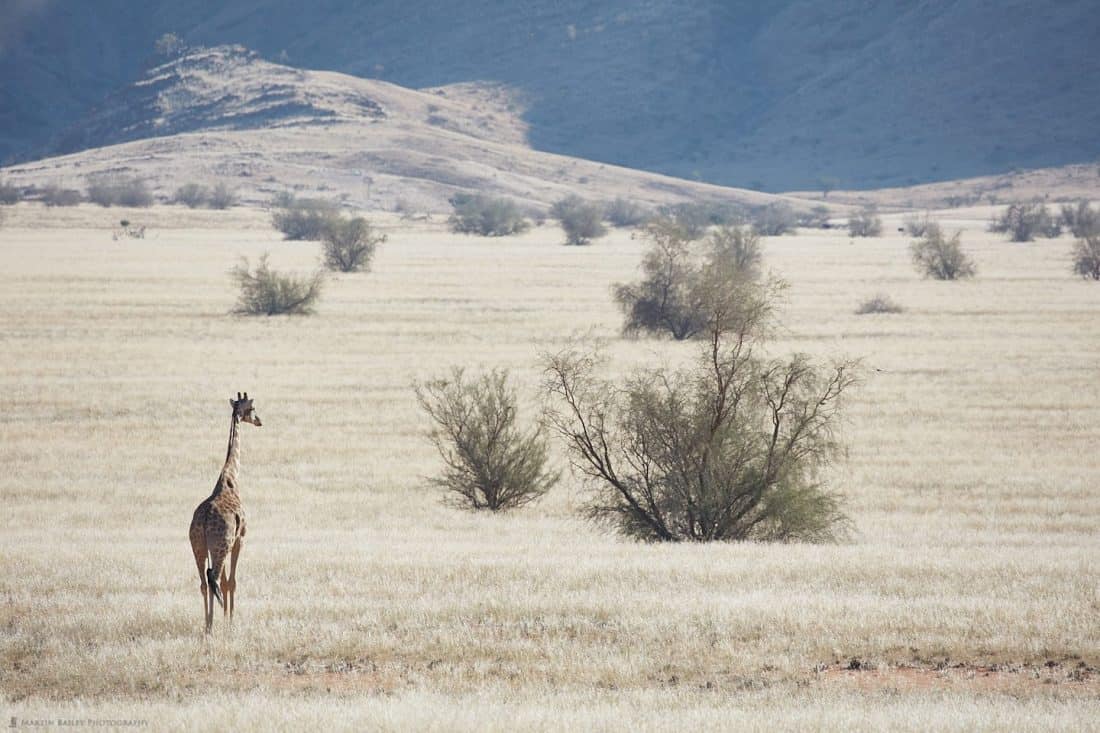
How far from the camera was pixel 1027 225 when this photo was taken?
99.1 metres

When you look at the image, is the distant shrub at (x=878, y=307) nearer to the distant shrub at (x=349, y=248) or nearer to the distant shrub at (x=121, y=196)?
the distant shrub at (x=349, y=248)

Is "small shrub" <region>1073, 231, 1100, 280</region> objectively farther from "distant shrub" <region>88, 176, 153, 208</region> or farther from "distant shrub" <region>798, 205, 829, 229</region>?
"distant shrub" <region>88, 176, 153, 208</region>

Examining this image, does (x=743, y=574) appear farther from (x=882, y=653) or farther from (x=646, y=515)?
(x=646, y=515)

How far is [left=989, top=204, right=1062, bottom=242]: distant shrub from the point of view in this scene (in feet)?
326

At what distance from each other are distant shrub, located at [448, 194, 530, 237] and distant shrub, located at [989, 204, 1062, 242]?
3990cm

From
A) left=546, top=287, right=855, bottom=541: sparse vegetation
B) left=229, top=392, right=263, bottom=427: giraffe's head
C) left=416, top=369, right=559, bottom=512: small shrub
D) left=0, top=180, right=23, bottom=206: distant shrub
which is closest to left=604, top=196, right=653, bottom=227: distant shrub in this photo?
left=0, top=180, right=23, bottom=206: distant shrub

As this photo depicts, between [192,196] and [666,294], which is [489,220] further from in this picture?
[666,294]

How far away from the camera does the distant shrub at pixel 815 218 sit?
458 feet

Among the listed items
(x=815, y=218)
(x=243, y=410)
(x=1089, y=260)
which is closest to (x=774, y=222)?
(x=815, y=218)

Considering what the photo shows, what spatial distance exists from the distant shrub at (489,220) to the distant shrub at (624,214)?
24.4m

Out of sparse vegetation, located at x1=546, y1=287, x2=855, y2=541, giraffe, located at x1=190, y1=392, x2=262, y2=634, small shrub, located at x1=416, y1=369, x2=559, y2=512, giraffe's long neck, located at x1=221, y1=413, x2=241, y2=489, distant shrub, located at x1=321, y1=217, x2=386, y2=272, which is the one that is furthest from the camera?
distant shrub, located at x1=321, y1=217, x2=386, y2=272

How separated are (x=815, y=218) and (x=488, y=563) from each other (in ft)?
471

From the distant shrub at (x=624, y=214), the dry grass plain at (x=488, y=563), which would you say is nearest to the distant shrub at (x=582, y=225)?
the distant shrub at (x=624, y=214)

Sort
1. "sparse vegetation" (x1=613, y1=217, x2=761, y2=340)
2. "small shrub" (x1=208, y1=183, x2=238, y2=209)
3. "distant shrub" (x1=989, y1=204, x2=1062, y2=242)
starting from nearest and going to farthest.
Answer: "sparse vegetation" (x1=613, y1=217, x2=761, y2=340)
"distant shrub" (x1=989, y1=204, x2=1062, y2=242)
"small shrub" (x1=208, y1=183, x2=238, y2=209)
